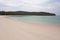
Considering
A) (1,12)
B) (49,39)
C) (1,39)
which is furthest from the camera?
(1,12)

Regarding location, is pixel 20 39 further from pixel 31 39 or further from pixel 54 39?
pixel 54 39

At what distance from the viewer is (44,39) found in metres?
2.77

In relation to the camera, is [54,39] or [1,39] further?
[54,39]

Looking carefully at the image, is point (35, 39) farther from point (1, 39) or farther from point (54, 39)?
point (1, 39)

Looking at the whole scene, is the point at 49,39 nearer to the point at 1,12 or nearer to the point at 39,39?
the point at 39,39

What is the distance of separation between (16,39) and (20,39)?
0.33 feet

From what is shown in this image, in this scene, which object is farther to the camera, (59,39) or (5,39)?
(59,39)

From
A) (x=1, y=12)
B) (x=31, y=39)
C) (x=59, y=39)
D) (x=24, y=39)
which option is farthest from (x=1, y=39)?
(x=1, y=12)

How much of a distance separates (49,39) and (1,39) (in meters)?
1.24

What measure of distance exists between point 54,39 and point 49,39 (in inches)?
5.5

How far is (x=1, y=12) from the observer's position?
3834 centimetres

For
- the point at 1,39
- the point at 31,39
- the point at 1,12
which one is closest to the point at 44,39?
the point at 31,39

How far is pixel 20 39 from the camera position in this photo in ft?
8.75

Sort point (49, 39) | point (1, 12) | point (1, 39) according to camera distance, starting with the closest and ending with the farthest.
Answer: point (1, 39) < point (49, 39) < point (1, 12)
